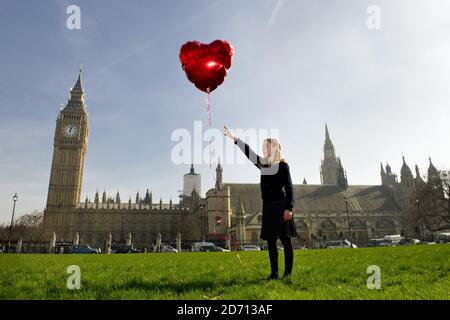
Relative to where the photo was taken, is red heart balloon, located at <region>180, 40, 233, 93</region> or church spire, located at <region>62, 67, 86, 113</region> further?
church spire, located at <region>62, 67, 86, 113</region>

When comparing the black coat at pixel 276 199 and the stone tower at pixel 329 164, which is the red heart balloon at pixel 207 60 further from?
the stone tower at pixel 329 164

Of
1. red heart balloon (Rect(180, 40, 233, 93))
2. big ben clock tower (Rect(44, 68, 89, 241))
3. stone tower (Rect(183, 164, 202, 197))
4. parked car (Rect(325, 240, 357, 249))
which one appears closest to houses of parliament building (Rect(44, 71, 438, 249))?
big ben clock tower (Rect(44, 68, 89, 241))

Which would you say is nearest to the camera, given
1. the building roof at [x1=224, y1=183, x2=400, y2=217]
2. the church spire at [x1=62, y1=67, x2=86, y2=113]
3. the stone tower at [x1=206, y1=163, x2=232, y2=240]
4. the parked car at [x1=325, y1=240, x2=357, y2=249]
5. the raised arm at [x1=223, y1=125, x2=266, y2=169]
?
the raised arm at [x1=223, y1=125, x2=266, y2=169]

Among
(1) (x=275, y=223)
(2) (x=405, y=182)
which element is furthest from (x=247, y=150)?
(2) (x=405, y=182)

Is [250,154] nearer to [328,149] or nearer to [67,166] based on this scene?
[67,166]

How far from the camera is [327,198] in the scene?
85062 millimetres

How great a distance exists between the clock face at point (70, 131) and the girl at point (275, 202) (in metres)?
101

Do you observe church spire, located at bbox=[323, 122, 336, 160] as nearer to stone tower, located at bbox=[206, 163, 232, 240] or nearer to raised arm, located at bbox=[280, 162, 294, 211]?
stone tower, located at bbox=[206, 163, 232, 240]

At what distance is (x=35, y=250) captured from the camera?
165ft

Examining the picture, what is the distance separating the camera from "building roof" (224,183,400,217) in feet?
265

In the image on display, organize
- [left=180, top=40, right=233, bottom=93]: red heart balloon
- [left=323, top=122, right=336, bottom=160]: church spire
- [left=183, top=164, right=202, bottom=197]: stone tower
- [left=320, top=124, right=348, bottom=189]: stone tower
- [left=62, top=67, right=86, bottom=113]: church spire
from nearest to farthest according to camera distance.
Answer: [left=180, top=40, right=233, bottom=93]: red heart balloon
[left=62, top=67, right=86, bottom=113]: church spire
[left=320, top=124, right=348, bottom=189]: stone tower
[left=323, top=122, right=336, bottom=160]: church spire
[left=183, top=164, right=202, bottom=197]: stone tower

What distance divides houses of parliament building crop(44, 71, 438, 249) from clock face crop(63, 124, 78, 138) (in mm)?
286

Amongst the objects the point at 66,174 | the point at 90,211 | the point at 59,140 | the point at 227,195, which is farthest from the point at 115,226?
the point at 227,195
